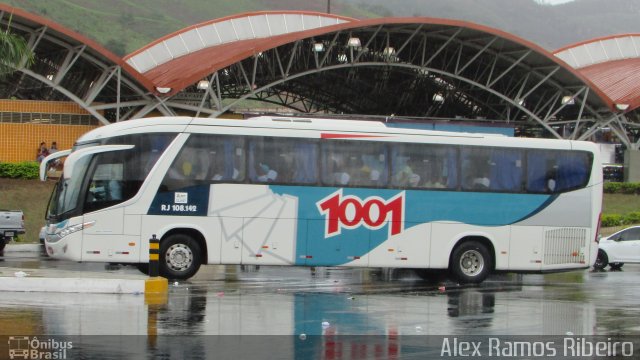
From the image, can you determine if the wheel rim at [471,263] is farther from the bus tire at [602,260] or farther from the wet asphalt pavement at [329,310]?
the bus tire at [602,260]

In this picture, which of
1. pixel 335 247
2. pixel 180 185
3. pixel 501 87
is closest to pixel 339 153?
pixel 335 247

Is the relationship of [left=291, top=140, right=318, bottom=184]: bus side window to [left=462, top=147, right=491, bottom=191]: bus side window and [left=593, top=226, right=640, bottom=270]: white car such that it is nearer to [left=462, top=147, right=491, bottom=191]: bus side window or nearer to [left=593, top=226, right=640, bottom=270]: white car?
[left=462, top=147, right=491, bottom=191]: bus side window

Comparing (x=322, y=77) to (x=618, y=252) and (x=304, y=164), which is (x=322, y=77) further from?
(x=304, y=164)

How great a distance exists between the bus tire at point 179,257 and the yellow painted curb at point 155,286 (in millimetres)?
2876

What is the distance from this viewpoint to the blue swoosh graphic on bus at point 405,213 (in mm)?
19891

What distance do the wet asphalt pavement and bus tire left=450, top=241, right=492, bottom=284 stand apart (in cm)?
28

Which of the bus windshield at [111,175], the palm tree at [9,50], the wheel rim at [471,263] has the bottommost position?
the wheel rim at [471,263]


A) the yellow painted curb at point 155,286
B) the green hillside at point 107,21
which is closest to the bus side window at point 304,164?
the yellow painted curb at point 155,286

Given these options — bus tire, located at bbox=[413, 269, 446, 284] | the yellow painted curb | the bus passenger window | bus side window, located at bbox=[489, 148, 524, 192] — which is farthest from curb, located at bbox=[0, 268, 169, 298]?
bus side window, located at bbox=[489, 148, 524, 192]

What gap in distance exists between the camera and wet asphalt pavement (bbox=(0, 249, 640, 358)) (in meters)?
12.1

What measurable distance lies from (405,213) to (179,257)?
15.8ft

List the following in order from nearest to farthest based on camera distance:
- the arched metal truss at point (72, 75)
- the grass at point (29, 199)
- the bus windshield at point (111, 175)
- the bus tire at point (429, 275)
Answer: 1. the bus windshield at point (111, 175)
2. the bus tire at point (429, 275)
3. the grass at point (29, 199)
4. the arched metal truss at point (72, 75)

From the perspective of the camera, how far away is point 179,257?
1928 cm

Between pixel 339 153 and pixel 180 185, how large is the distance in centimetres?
339
